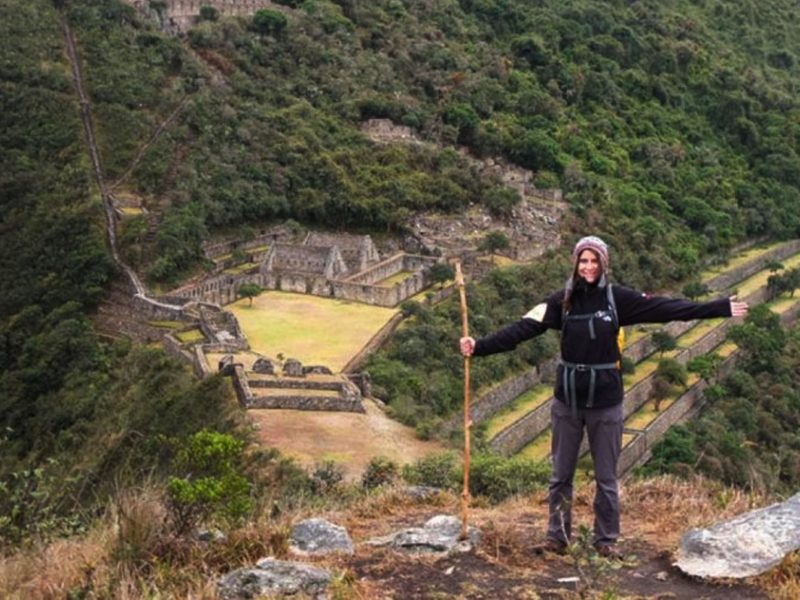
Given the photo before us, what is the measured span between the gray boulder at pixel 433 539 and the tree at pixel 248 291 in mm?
27678

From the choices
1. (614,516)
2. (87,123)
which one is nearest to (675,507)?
(614,516)

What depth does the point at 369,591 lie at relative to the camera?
21.3ft

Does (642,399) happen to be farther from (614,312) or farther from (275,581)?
(275,581)

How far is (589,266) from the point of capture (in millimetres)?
7145

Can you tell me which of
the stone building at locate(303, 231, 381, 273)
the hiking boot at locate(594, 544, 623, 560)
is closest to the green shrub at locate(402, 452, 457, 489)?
the hiking boot at locate(594, 544, 623, 560)

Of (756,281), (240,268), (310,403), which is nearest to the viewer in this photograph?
(310,403)

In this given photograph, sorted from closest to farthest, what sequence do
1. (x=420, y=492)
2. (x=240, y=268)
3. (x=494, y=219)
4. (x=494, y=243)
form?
1. (x=420, y=492)
2. (x=240, y=268)
3. (x=494, y=243)
4. (x=494, y=219)

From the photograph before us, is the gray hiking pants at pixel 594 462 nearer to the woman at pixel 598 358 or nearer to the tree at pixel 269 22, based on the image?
the woman at pixel 598 358

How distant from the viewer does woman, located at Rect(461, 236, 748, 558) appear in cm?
714

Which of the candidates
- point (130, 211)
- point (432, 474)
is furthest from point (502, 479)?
point (130, 211)

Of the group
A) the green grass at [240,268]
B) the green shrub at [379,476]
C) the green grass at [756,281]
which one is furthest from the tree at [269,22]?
the green shrub at [379,476]

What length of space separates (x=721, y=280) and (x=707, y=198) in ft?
29.3

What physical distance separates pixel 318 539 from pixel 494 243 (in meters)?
32.8

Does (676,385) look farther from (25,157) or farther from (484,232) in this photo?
(25,157)
